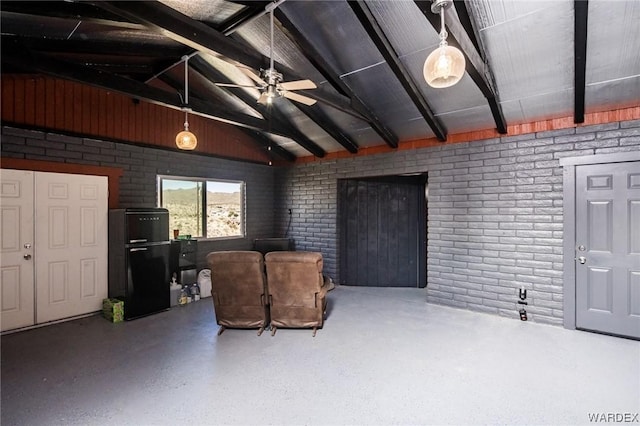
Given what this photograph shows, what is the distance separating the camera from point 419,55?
11.1 ft

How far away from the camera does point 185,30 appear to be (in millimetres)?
Result: 2549

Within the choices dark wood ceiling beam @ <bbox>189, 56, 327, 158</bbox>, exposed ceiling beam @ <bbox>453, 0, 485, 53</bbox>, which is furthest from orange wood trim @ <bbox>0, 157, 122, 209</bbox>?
exposed ceiling beam @ <bbox>453, 0, 485, 53</bbox>

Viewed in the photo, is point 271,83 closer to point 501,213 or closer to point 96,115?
point 96,115

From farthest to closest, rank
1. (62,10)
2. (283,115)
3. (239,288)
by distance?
1. (283,115)
2. (239,288)
3. (62,10)

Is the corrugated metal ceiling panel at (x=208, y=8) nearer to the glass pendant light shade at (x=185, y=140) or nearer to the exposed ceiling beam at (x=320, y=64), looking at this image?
the exposed ceiling beam at (x=320, y=64)

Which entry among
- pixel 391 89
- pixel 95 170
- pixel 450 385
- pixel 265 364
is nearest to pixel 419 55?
pixel 391 89

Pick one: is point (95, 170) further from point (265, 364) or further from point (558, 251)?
point (558, 251)

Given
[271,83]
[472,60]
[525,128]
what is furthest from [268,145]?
[525,128]

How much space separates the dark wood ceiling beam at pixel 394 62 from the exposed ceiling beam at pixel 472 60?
0.57 m

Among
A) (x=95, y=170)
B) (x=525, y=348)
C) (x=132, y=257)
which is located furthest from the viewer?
(x=95, y=170)

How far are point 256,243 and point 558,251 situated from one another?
4.79m

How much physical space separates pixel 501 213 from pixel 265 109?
3958 millimetres

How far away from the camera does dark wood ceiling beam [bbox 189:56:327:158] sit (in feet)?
14.6

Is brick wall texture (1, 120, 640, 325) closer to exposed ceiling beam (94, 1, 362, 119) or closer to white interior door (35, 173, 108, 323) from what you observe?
white interior door (35, 173, 108, 323)
